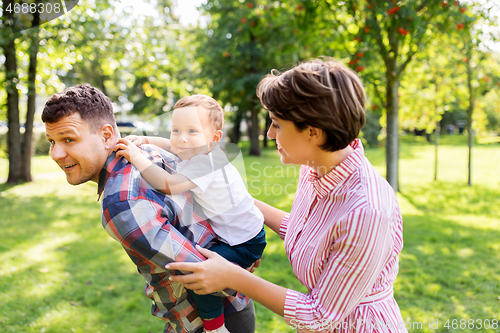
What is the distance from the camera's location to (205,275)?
4.47 ft

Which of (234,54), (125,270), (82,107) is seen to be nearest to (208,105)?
(82,107)

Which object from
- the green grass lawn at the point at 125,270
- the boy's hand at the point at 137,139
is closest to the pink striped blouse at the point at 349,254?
the boy's hand at the point at 137,139

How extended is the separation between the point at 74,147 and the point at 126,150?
0.21 metres

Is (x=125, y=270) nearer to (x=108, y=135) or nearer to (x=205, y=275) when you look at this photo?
(x=108, y=135)

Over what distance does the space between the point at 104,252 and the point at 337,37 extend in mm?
7143

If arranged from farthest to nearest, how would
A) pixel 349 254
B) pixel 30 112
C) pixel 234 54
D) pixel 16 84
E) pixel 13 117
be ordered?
1. pixel 234 54
2. pixel 30 112
3. pixel 13 117
4. pixel 16 84
5. pixel 349 254

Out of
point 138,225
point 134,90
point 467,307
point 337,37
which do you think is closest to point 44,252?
point 138,225

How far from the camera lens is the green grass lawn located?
12.5 feet

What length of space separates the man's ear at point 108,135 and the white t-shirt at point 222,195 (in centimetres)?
33

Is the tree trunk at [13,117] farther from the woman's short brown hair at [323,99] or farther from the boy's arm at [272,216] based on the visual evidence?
the woman's short brown hair at [323,99]

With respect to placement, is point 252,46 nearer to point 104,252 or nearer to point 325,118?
point 104,252

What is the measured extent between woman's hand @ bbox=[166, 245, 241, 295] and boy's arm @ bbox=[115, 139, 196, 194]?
0.29 metres

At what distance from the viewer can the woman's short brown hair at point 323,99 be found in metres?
1.23

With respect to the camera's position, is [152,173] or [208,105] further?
[208,105]
